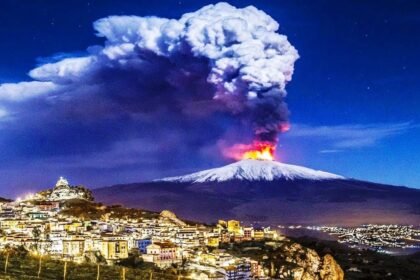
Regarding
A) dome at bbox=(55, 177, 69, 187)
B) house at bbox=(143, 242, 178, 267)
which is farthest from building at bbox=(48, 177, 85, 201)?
house at bbox=(143, 242, 178, 267)

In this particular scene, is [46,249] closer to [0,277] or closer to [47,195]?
[0,277]

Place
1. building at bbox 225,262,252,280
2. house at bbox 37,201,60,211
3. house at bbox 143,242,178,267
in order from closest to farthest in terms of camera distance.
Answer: building at bbox 225,262,252,280, house at bbox 143,242,178,267, house at bbox 37,201,60,211

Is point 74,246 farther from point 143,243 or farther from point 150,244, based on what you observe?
point 143,243

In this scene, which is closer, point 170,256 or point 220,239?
point 170,256

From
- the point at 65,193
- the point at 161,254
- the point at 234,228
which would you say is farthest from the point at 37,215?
the point at 161,254

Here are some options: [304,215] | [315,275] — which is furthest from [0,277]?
[304,215]

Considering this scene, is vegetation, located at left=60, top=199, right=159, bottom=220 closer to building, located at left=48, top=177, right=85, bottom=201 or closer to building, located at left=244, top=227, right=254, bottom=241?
building, located at left=48, top=177, right=85, bottom=201

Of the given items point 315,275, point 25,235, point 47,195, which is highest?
point 47,195

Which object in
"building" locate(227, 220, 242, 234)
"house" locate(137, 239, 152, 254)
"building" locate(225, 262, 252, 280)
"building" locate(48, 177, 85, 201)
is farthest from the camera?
"building" locate(48, 177, 85, 201)

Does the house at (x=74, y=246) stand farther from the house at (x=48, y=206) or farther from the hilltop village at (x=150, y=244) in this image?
the house at (x=48, y=206)
